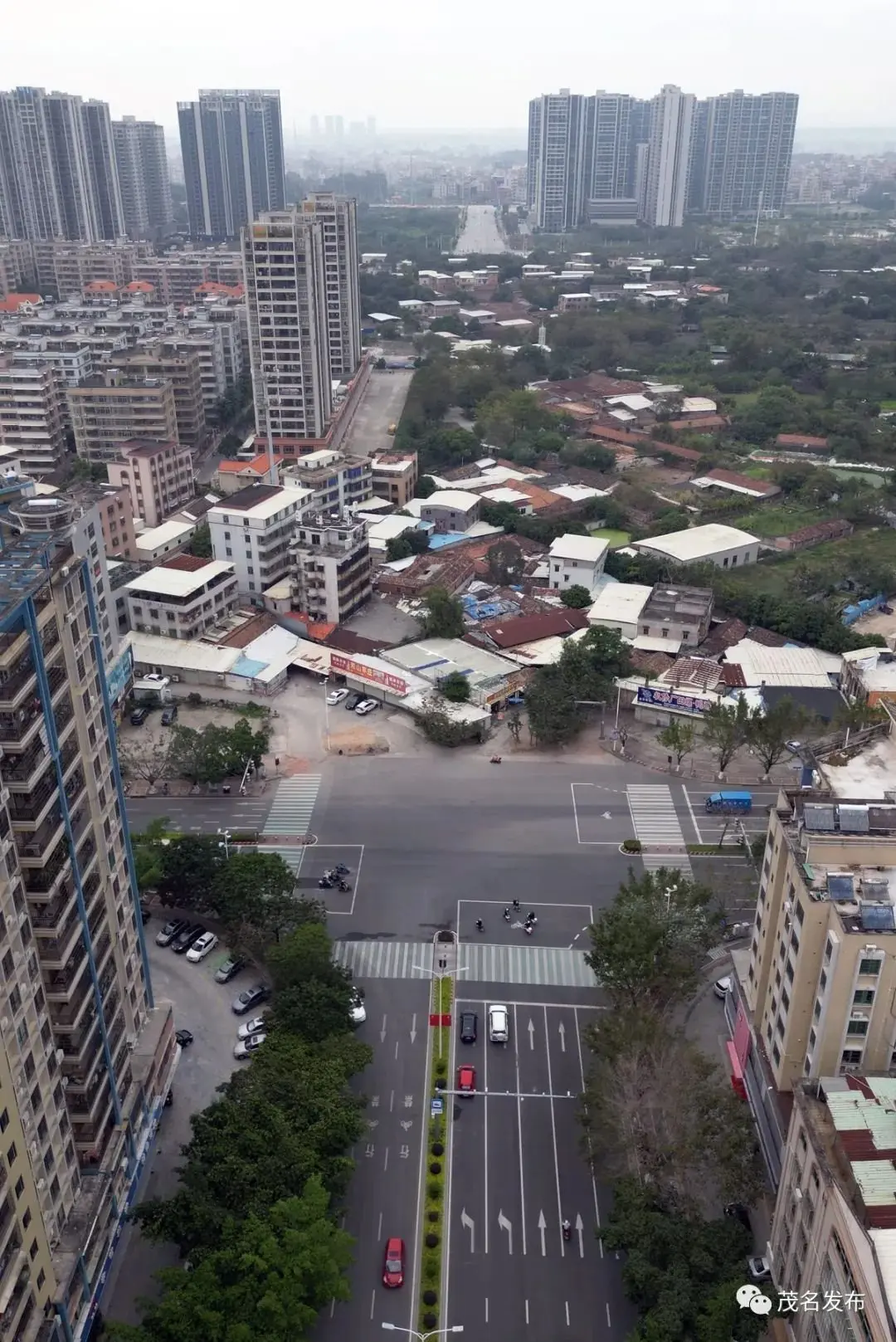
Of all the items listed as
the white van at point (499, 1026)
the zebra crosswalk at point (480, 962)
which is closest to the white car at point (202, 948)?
the zebra crosswalk at point (480, 962)

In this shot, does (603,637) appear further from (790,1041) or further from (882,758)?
(790,1041)

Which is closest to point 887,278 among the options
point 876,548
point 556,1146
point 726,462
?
point 726,462

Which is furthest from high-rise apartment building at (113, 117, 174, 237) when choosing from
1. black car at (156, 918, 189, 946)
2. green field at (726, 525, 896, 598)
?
black car at (156, 918, 189, 946)

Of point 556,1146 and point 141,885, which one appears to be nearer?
point 556,1146

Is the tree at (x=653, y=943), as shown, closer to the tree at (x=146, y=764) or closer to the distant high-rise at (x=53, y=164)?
the tree at (x=146, y=764)

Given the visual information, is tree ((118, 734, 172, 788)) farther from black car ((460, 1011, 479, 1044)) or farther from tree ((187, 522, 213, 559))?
tree ((187, 522, 213, 559))
